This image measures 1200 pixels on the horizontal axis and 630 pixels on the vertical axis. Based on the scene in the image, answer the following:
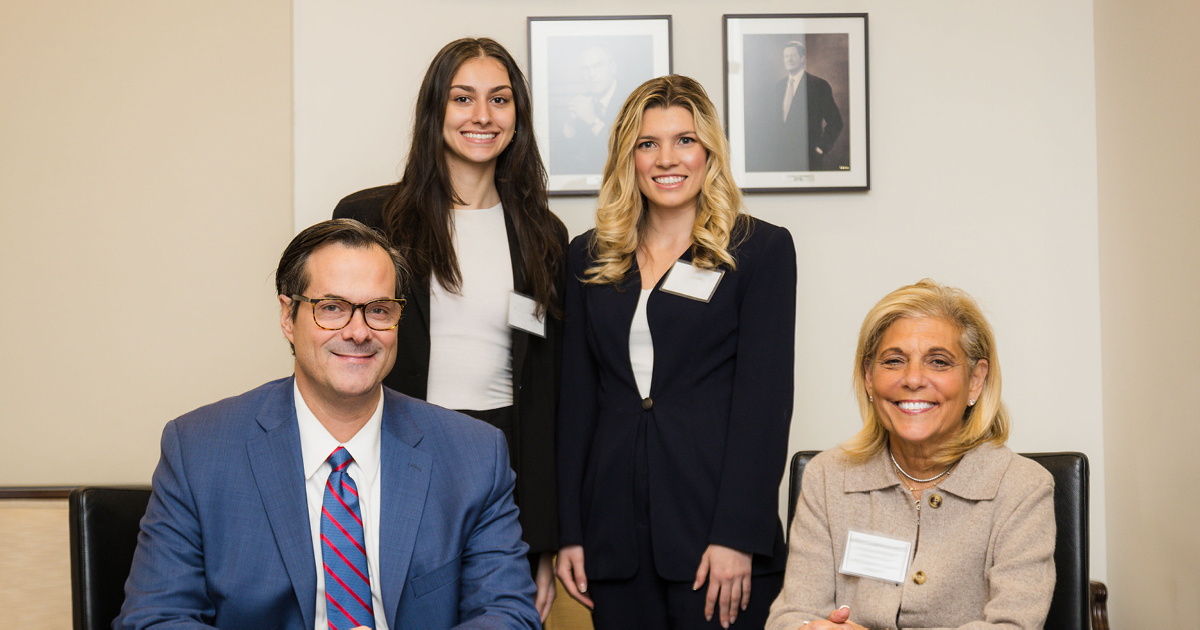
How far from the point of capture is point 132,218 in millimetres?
3301

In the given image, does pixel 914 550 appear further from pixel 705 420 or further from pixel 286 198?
pixel 286 198

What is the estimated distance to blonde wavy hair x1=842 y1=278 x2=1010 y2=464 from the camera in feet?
6.52

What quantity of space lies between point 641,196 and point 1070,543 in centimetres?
131

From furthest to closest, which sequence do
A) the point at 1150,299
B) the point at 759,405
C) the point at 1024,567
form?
the point at 1150,299
the point at 759,405
the point at 1024,567

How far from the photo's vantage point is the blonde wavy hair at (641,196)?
2.27 metres

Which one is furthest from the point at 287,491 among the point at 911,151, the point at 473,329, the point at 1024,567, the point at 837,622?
the point at 911,151

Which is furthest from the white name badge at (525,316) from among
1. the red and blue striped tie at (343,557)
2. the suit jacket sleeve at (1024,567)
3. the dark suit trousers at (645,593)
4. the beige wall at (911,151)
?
the suit jacket sleeve at (1024,567)

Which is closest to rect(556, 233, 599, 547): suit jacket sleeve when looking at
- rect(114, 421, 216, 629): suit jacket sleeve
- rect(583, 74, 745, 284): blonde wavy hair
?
rect(583, 74, 745, 284): blonde wavy hair

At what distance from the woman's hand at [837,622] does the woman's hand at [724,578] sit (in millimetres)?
265

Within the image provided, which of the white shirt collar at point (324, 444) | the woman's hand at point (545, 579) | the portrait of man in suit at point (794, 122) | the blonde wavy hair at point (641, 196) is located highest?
the portrait of man in suit at point (794, 122)

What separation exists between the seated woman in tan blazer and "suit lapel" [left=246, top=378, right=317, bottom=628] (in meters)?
0.99

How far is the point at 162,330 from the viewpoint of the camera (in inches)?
131

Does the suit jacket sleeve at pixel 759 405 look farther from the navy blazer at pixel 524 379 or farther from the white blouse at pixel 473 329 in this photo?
the white blouse at pixel 473 329

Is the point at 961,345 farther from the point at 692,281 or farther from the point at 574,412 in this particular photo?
the point at 574,412
